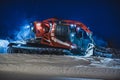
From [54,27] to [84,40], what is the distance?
55 centimetres

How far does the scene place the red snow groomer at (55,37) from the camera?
11.7 feet

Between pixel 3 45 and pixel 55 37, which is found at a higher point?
pixel 55 37

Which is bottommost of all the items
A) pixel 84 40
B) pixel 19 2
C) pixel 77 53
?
pixel 77 53

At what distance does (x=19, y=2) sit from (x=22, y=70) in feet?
3.72

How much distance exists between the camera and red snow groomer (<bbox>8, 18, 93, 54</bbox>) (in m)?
3.56

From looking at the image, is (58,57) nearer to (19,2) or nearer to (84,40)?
(84,40)

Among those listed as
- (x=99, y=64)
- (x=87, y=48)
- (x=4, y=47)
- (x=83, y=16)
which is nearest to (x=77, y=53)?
(x=87, y=48)

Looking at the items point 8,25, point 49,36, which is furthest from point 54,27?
point 8,25

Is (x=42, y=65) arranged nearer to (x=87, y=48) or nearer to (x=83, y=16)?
(x=87, y=48)

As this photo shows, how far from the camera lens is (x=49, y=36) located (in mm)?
3604

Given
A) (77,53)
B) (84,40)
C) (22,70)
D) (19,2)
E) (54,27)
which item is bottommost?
(22,70)

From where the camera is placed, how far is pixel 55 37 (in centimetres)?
360

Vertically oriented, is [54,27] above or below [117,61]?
above

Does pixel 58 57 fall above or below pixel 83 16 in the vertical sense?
below
